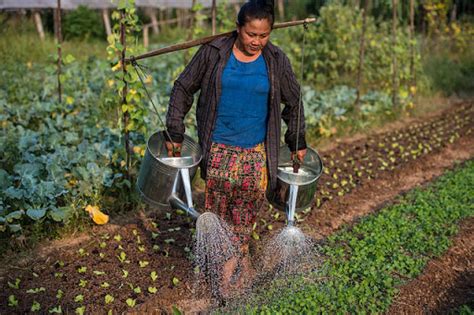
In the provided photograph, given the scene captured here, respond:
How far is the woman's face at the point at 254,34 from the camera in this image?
9.23 ft

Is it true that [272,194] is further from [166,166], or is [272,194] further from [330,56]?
[330,56]

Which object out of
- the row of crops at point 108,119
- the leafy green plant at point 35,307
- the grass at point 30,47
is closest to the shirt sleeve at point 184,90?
the row of crops at point 108,119

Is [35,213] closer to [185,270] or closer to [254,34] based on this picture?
[185,270]

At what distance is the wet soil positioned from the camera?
11.0 ft

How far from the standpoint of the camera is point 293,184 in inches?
129

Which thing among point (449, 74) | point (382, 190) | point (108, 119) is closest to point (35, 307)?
point (108, 119)

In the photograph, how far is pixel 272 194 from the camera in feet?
11.2

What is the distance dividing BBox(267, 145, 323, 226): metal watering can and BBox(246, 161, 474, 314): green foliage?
460mm

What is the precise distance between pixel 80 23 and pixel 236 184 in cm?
924

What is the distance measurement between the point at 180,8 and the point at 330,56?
5389 millimetres

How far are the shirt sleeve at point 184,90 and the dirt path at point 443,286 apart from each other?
1590mm

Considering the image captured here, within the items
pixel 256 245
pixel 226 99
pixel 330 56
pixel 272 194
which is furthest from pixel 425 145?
pixel 226 99

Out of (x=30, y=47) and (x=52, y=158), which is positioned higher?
(x=52, y=158)

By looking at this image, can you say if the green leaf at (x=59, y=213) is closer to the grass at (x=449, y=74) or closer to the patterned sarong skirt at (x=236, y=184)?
the patterned sarong skirt at (x=236, y=184)
